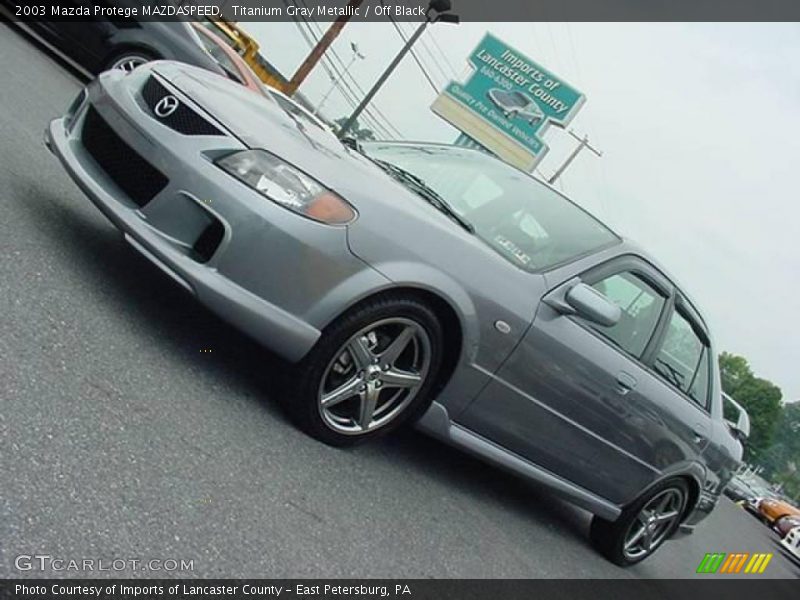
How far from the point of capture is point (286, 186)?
2910 mm

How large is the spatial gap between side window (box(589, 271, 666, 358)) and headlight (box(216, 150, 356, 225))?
1.51 metres

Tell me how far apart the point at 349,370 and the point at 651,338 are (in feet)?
6.03

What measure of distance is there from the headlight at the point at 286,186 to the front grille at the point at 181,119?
0.19 meters

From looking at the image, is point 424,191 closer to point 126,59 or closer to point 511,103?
point 126,59

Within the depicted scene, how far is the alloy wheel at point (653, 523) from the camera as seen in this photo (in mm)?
4504

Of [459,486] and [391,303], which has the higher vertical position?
[391,303]

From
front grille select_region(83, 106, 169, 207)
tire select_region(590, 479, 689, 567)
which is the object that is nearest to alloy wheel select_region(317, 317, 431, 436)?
front grille select_region(83, 106, 169, 207)

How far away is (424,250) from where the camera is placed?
3.08 metres

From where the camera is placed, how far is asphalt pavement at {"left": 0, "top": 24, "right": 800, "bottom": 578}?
205 cm

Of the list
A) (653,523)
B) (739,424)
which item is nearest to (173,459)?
(653,523)

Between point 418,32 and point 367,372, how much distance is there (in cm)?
2397
